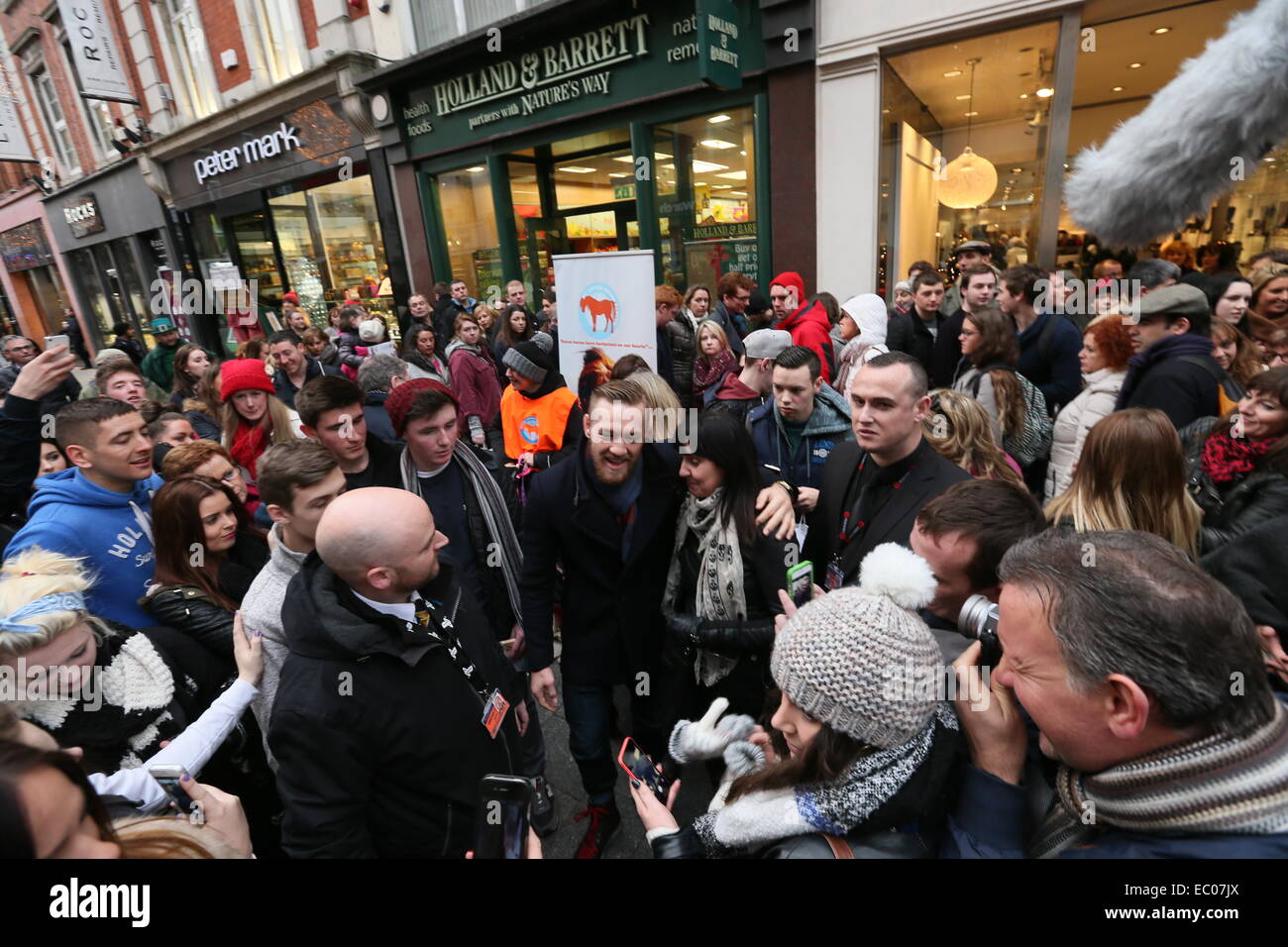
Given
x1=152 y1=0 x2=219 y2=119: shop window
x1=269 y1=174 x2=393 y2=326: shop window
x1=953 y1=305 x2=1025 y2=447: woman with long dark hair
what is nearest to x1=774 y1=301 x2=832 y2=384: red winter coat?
x1=953 y1=305 x2=1025 y2=447: woman with long dark hair

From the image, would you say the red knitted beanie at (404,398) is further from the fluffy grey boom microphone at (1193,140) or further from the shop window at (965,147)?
the shop window at (965,147)

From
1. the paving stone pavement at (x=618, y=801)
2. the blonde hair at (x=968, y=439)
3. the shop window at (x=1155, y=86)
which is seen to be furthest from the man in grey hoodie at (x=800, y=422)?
the shop window at (x=1155, y=86)

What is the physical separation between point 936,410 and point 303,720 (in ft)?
9.41

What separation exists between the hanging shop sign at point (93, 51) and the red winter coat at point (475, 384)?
44.3 feet

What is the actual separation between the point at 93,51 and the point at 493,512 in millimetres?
17024

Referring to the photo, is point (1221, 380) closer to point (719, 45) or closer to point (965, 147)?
point (965, 147)

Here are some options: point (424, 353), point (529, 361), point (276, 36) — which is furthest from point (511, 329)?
point (276, 36)

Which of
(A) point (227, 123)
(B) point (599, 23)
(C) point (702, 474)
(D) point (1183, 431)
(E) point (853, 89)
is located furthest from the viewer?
(A) point (227, 123)

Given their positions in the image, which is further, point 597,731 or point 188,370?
point 188,370

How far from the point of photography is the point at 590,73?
327 inches

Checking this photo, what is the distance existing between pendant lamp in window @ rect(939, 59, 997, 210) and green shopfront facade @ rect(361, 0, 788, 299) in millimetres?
2034

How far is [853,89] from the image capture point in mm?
6480
